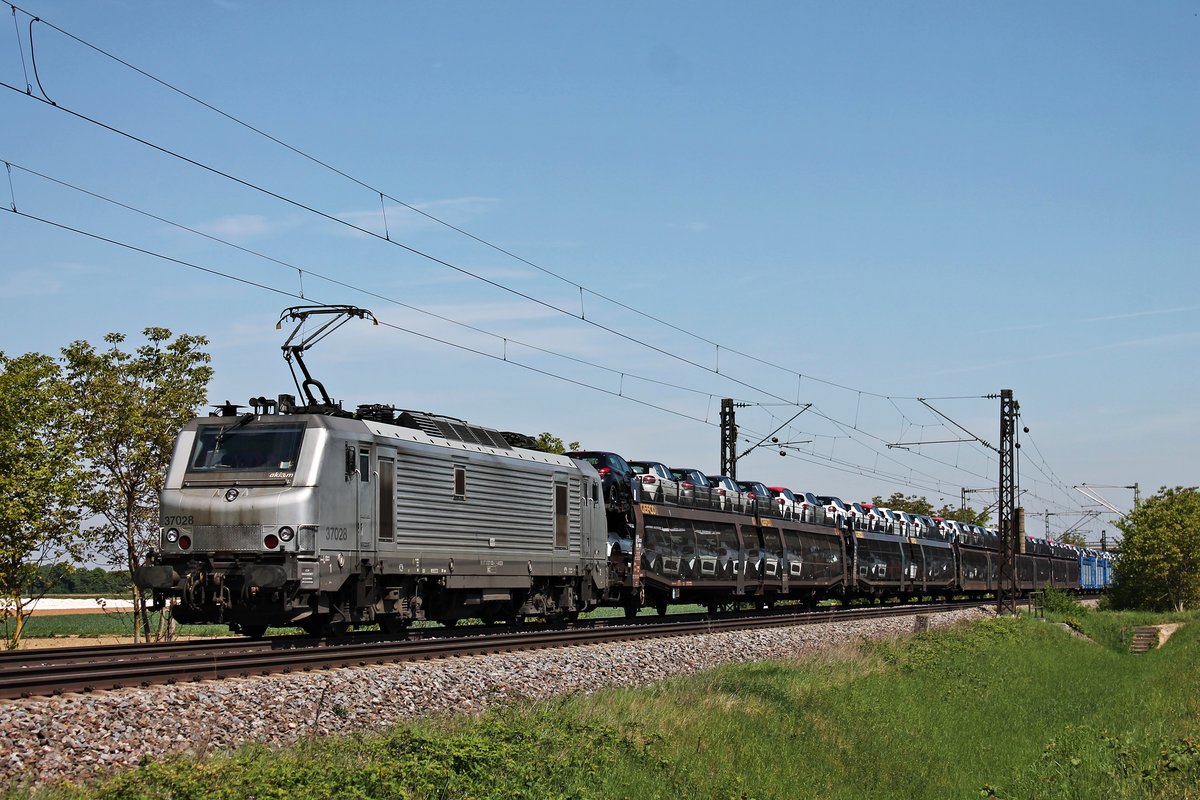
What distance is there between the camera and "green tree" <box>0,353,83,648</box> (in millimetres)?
28531

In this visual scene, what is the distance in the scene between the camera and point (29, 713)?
1164cm

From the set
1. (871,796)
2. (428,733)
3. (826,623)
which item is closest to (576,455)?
(826,623)

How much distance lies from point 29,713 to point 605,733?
6403mm

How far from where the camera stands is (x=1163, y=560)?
75688 mm

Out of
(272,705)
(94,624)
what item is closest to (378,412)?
(272,705)

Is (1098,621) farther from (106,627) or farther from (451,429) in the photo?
(451,429)

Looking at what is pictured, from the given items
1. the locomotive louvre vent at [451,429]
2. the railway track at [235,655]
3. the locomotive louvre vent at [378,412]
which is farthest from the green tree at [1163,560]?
the locomotive louvre vent at [378,412]

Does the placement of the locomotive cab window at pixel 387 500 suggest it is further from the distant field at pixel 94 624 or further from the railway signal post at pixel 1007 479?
the railway signal post at pixel 1007 479

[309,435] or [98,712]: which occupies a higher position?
[309,435]

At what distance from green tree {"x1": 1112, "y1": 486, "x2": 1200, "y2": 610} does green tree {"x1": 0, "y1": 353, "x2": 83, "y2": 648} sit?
2612 inches

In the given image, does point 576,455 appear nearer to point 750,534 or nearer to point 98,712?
point 750,534

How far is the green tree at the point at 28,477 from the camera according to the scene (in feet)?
93.6

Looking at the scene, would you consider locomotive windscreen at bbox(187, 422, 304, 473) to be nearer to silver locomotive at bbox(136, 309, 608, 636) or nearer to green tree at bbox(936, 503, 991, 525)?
silver locomotive at bbox(136, 309, 608, 636)

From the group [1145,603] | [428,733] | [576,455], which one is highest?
[576,455]
